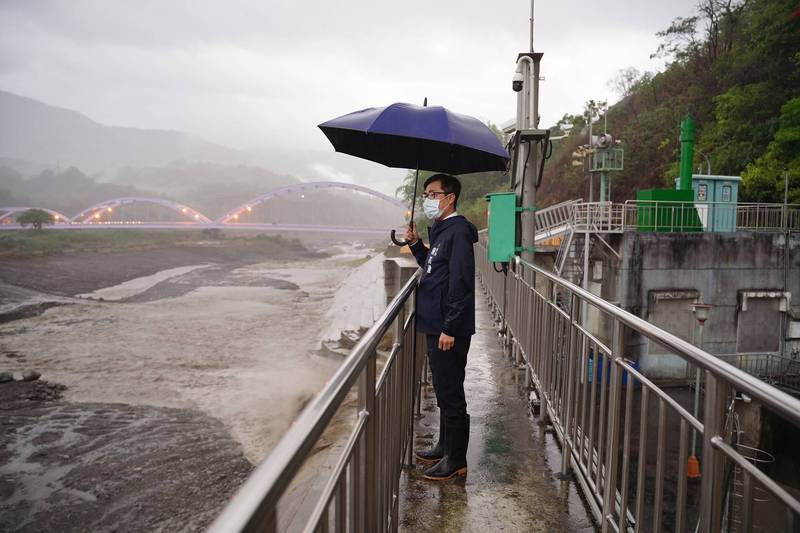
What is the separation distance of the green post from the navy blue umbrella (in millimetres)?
18595

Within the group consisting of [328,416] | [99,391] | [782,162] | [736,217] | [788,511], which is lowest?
[99,391]

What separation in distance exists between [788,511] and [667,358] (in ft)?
57.6

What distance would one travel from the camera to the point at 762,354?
1770cm

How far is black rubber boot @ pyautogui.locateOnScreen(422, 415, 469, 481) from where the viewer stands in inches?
136

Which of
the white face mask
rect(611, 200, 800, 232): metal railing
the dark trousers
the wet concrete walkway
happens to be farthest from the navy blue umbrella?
rect(611, 200, 800, 232): metal railing

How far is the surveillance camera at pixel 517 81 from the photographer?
625 cm

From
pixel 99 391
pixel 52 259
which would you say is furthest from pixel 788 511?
pixel 52 259

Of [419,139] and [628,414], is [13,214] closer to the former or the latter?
[419,139]

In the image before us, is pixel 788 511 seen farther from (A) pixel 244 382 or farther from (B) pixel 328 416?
(A) pixel 244 382

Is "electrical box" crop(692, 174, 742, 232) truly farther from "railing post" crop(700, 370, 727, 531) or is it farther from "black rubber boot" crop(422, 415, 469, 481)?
"railing post" crop(700, 370, 727, 531)

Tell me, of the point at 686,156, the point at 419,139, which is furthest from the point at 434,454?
the point at 686,156

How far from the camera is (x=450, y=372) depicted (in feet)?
11.1

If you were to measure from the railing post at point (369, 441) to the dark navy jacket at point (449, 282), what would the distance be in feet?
4.18

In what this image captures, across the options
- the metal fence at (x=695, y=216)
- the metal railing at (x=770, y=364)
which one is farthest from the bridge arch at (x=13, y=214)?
the metal railing at (x=770, y=364)
